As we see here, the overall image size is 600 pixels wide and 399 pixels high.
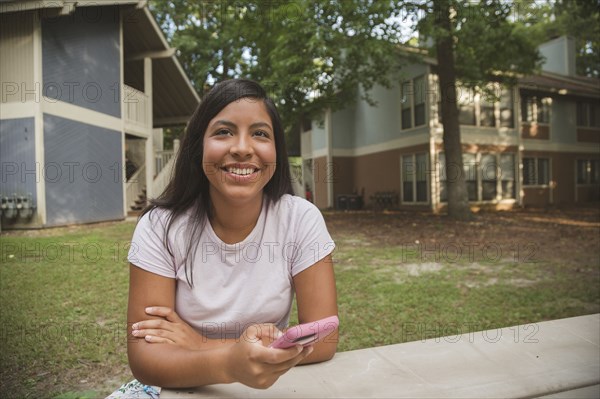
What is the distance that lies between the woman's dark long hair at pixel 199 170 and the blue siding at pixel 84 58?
839 centimetres

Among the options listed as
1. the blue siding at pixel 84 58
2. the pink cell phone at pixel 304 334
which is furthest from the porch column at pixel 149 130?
the pink cell phone at pixel 304 334

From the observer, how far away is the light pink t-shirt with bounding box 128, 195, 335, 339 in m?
1.51

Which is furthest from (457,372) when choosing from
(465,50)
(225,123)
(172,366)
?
(465,50)

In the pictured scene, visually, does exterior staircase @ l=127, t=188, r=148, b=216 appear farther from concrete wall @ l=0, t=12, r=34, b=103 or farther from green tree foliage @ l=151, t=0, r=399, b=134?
green tree foliage @ l=151, t=0, r=399, b=134

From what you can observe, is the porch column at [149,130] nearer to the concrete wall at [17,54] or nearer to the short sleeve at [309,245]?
the concrete wall at [17,54]

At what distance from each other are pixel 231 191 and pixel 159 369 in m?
0.61

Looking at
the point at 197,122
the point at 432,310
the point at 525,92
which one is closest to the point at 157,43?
the point at 432,310

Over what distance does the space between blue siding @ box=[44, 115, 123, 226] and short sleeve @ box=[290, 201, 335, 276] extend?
27.1 feet

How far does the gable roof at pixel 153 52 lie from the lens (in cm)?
820

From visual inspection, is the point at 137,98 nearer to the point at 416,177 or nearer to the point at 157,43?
the point at 157,43

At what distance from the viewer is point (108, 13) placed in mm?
10625

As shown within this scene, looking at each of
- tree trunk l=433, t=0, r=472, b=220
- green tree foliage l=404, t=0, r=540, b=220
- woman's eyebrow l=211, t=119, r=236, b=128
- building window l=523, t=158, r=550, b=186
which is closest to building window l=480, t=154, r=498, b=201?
building window l=523, t=158, r=550, b=186

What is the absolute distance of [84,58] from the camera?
375 inches

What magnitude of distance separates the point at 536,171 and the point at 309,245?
1950 centimetres
